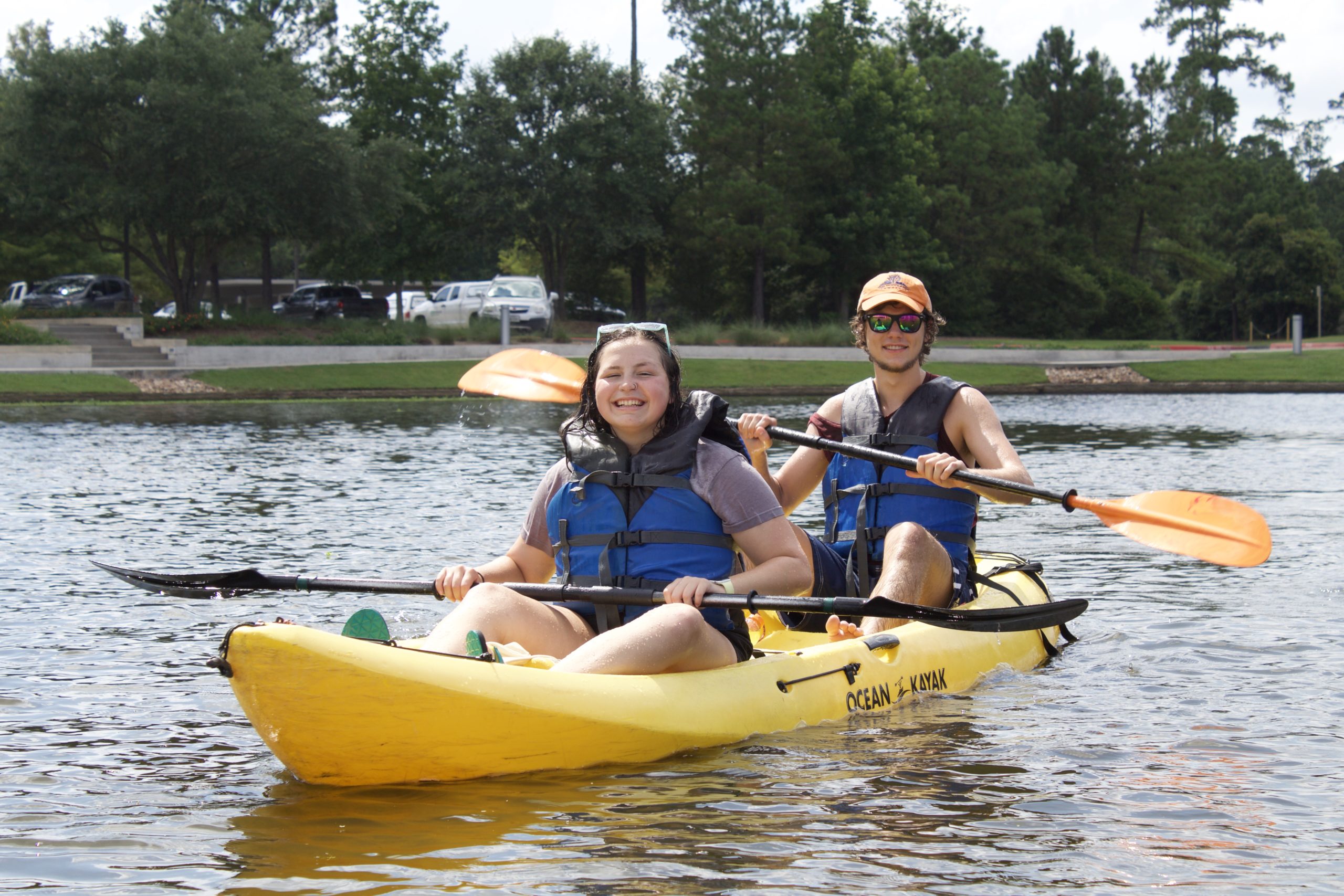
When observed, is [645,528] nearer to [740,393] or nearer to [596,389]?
[596,389]

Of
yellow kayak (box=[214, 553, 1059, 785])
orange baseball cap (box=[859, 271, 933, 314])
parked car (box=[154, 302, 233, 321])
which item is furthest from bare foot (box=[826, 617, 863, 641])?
parked car (box=[154, 302, 233, 321])

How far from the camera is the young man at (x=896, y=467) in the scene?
5641mm

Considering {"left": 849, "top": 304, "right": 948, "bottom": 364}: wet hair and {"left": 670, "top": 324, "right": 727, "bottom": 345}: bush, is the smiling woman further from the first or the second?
{"left": 670, "top": 324, "right": 727, "bottom": 345}: bush

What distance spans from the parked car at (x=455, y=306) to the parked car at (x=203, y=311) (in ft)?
14.1

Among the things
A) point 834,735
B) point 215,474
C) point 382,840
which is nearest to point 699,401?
point 834,735

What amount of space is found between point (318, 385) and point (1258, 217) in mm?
32277

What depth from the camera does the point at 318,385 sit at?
82.6 feet

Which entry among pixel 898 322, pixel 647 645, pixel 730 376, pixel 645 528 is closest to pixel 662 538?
pixel 645 528

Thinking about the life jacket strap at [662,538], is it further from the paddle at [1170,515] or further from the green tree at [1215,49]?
the green tree at [1215,49]

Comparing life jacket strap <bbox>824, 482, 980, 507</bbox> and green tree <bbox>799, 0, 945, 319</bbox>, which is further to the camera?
green tree <bbox>799, 0, 945, 319</bbox>

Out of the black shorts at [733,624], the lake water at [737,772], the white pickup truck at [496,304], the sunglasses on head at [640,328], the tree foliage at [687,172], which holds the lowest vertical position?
the lake water at [737,772]

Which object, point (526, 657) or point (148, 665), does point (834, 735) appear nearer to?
point (526, 657)

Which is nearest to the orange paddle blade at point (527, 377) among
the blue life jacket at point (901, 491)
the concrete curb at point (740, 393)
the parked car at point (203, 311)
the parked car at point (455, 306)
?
the blue life jacket at point (901, 491)

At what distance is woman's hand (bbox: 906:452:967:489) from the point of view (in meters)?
5.43
